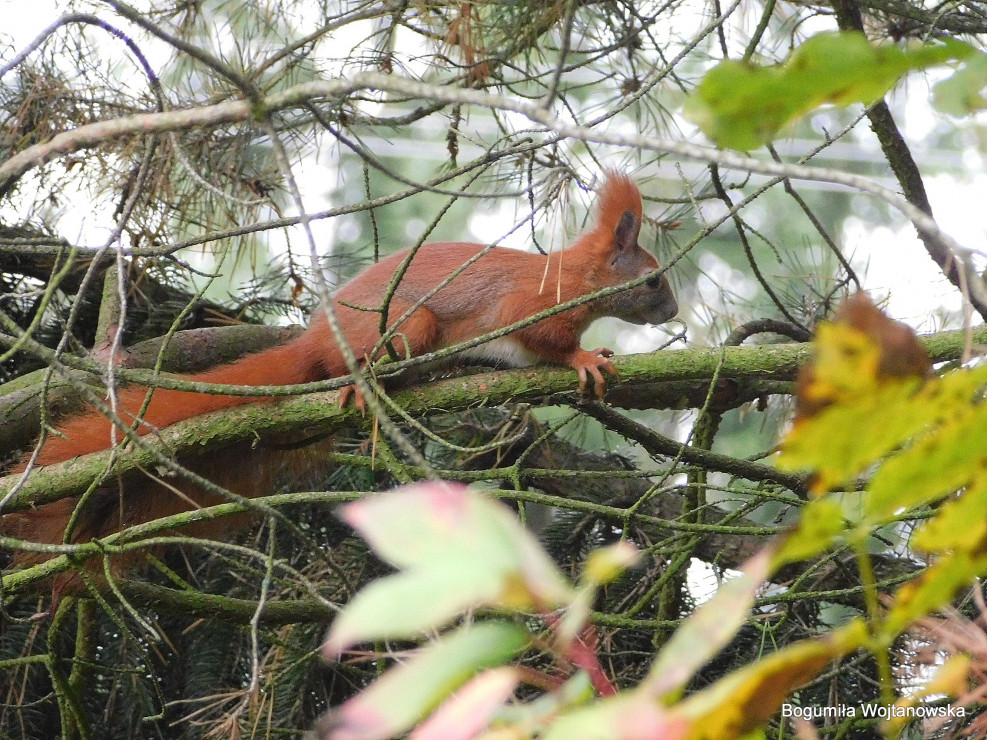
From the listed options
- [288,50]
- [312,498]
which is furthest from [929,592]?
[288,50]

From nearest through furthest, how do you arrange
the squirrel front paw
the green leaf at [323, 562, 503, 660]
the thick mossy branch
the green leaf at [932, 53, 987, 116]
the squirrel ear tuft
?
the green leaf at [323, 562, 503, 660]
the green leaf at [932, 53, 987, 116]
the thick mossy branch
the squirrel front paw
the squirrel ear tuft

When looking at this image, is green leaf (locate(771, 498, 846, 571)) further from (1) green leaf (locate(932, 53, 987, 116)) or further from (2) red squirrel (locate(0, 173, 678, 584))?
(2) red squirrel (locate(0, 173, 678, 584))

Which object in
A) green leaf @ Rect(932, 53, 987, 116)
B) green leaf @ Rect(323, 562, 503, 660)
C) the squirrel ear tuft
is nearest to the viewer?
green leaf @ Rect(323, 562, 503, 660)

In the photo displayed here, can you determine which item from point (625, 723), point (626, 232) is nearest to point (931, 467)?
point (625, 723)

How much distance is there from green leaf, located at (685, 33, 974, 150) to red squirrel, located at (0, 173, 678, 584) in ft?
3.82

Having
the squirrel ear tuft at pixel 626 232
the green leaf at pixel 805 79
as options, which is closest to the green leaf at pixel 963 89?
the green leaf at pixel 805 79

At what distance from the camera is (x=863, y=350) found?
13.0 inches

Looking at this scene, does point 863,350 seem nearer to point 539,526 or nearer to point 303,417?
point 303,417

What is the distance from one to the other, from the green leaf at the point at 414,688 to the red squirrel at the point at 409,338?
126 cm

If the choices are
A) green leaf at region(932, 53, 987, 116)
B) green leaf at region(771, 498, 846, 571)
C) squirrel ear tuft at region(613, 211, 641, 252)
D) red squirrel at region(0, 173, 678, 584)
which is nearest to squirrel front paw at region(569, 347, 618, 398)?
red squirrel at region(0, 173, 678, 584)

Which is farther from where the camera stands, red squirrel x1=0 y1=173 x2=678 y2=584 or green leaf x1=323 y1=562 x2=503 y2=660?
red squirrel x1=0 y1=173 x2=678 y2=584

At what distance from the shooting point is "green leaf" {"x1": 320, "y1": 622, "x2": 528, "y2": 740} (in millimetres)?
286

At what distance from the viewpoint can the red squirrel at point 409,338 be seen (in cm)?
171

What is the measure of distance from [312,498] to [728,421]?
353cm
